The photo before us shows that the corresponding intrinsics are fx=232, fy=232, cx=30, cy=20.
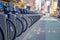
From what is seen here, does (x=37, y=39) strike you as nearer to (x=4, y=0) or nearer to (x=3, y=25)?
(x=4, y=0)

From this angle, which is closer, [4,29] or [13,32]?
[4,29]

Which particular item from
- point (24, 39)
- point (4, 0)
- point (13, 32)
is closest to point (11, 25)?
point (13, 32)

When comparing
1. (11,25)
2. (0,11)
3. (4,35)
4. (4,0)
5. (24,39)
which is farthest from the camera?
(4,0)

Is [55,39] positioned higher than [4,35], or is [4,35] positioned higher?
[4,35]

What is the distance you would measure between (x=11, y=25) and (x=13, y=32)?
0.47 m

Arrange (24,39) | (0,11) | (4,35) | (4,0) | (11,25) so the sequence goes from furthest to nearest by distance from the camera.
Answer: (4,0) < (24,39) < (0,11) < (11,25) < (4,35)

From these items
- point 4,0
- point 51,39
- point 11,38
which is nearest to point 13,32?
point 11,38

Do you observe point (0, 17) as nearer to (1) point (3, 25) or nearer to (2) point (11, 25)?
(1) point (3, 25)

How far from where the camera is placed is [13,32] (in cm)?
916

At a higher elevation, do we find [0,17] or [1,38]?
[0,17]

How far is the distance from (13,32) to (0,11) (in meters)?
1.77

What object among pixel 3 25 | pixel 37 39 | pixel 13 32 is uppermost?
pixel 3 25

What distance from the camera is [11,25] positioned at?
8.79 m

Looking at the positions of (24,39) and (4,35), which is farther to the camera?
(24,39)
